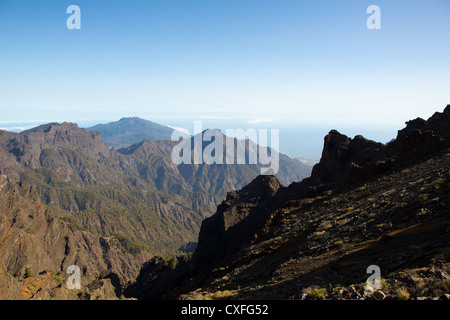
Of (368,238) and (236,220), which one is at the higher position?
(368,238)

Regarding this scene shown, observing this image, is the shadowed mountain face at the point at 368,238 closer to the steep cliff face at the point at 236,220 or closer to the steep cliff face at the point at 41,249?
the steep cliff face at the point at 236,220

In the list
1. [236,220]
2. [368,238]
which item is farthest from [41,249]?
[368,238]

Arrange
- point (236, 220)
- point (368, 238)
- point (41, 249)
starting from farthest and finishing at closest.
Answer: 1. point (41, 249)
2. point (236, 220)
3. point (368, 238)

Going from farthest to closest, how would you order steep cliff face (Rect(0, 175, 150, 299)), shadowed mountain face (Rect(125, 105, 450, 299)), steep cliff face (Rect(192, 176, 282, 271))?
steep cliff face (Rect(0, 175, 150, 299)), steep cliff face (Rect(192, 176, 282, 271)), shadowed mountain face (Rect(125, 105, 450, 299))

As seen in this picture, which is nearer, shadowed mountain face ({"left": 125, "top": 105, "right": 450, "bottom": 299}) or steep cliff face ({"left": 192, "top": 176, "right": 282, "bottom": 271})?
shadowed mountain face ({"left": 125, "top": 105, "right": 450, "bottom": 299})

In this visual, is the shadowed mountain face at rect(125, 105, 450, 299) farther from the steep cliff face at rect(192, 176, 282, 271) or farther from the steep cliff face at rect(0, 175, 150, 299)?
the steep cliff face at rect(0, 175, 150, 299)

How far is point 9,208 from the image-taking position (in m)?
121

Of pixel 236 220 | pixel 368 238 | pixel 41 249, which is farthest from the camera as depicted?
pixel 41 249

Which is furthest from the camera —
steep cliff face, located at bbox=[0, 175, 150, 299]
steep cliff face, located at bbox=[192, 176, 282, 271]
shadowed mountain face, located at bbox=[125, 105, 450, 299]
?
steep cliff face, located at bbox=[0, 175, 150, 299]

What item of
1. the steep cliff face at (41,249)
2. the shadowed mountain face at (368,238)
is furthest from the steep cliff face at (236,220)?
the steep cliff face at (41,249)

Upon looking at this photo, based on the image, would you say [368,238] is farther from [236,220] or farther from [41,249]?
[41,249]

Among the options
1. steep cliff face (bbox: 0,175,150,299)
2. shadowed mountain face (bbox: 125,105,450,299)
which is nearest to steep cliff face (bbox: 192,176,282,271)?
shadowed mountain face (bbox: 125,105,450,299)
